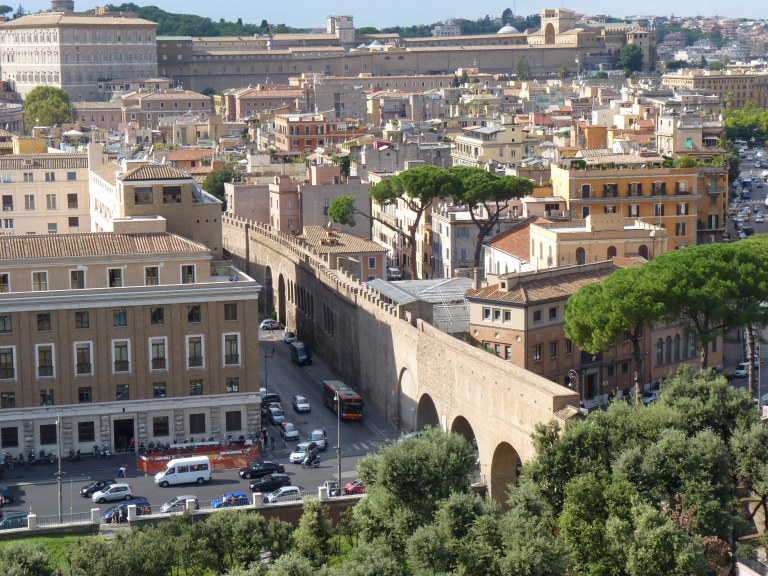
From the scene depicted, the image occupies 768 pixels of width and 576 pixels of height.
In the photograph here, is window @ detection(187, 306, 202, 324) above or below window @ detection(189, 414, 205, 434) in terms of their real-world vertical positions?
above

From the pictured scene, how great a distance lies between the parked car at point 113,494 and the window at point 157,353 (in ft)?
15.8

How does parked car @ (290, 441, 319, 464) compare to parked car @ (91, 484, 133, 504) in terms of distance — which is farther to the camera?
parked car @ (290, 441, 319, 464)

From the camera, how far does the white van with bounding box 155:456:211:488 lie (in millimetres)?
32969

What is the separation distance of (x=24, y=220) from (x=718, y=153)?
24.3 meters

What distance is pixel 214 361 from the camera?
→ 120 ft

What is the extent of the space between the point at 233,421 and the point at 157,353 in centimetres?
226

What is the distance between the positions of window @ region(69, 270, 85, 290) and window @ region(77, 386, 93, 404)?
2.21m

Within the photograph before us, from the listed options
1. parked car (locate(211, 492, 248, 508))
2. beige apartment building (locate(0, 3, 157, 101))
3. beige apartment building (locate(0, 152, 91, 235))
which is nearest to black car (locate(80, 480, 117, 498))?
parked car (locate(211, 492, 248, 508))

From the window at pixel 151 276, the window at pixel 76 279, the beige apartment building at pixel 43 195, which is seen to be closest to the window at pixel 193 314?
the window at pixel 151 276

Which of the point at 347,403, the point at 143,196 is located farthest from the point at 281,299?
the point at 347,403

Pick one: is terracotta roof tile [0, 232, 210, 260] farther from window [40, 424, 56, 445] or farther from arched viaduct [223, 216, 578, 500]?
arched viaduct [223, 216, 578, 500]

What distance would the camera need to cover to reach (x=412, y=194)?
5403cm

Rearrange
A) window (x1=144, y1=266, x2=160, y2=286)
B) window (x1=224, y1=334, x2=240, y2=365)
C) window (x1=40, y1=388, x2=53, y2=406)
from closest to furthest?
window (x1=40, y1=388, x2=53, y2=406) < window (x1=224, y1=334, x2=240, y2=365) < window (x1=144, y1=266, x2=160, y2=286)

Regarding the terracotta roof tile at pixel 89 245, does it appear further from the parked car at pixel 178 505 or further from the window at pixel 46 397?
the parked car at pixel 178 505
